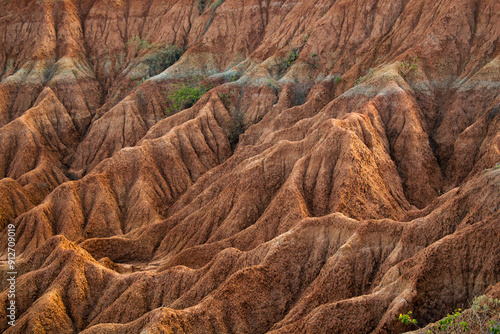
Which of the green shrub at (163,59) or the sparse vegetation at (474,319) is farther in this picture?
the green shrub at (163,59)

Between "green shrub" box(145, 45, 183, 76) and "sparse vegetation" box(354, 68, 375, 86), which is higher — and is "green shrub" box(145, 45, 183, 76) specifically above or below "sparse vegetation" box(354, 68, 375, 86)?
above

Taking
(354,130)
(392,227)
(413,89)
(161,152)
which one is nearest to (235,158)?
(161,152)

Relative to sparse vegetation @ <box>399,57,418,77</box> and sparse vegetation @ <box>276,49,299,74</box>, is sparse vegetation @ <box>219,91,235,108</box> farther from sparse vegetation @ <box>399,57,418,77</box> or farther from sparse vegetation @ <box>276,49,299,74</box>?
sparse vegetation @ <box>399,57,418,77</box>

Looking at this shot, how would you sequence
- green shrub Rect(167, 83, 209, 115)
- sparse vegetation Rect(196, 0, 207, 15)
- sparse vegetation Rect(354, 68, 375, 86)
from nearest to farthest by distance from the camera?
sparse vegetation Rect(354, 68, 375, 86) → green shrub Rect(167, 83, 209, 115) → sparse vegetation Rect(196, 0, 207, 15)

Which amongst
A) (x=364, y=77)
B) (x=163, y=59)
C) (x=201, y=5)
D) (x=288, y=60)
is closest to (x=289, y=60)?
(x=288, y=60)

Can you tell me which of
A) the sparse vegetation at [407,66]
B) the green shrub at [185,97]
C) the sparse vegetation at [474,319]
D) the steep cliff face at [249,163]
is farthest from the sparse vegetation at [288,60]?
the sparse vegetation at [474,319]

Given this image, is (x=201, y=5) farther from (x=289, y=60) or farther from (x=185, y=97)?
(x=289, y=60)

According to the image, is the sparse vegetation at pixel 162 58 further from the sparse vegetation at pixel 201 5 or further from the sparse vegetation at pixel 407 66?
the sparse vegetation at pixel 407 66

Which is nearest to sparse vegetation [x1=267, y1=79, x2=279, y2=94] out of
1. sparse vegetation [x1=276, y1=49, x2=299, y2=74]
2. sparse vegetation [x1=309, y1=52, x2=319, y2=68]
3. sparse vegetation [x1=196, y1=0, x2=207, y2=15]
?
sparse vegetation [x1=276, y1=49, x2=299, y2=74]

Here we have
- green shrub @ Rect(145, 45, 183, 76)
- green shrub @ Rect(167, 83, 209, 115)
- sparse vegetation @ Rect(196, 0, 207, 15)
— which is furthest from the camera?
sparse vegetation @ Rect(196, 0, 207, 15)
